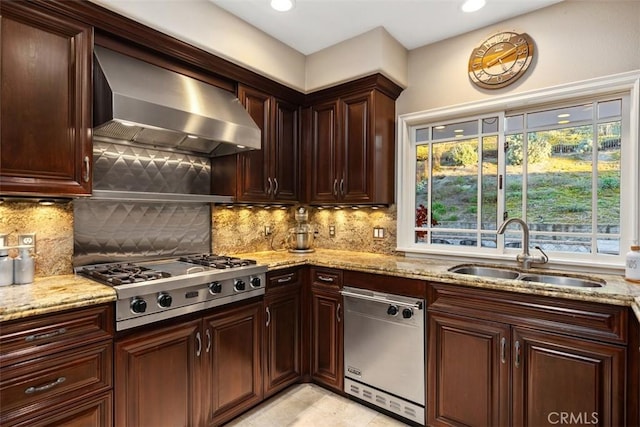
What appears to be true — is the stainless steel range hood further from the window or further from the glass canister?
the glass canister

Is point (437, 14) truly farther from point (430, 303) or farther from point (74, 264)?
point (74, 264)

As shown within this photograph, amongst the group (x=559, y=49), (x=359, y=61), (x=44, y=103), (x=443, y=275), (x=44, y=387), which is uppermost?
(x=359, y=61)

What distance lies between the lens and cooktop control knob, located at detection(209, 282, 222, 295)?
199 cm

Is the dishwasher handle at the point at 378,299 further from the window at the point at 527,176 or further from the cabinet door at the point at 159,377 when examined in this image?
the cabinet door at the point at 159,377

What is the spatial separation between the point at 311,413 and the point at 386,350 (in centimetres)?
69

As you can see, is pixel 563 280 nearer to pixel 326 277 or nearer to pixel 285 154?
pixel 326 277

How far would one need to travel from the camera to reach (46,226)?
6.39 feet

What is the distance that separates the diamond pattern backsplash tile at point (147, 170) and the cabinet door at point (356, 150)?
1.19 m

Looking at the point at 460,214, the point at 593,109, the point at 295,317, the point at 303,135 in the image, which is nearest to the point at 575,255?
the point at 460,214

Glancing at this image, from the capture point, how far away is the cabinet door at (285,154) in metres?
2.95

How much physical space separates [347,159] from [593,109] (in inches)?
69.0

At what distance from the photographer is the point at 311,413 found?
2328 millimetres

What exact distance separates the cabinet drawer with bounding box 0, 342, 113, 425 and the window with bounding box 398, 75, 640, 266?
2.28 metres

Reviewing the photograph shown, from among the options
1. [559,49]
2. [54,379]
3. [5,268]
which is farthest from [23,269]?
[559,49]
